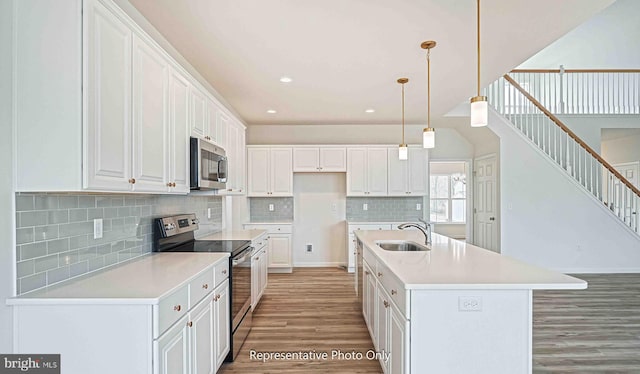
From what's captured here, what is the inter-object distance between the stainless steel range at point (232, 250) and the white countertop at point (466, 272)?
117 cm

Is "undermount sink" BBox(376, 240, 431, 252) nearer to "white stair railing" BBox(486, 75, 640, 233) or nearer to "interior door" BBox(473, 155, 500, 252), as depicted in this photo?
"interior door" BBox(473, 155, 500, 252)

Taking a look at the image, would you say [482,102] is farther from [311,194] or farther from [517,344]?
[311,194]

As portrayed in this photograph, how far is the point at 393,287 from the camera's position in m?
2.10

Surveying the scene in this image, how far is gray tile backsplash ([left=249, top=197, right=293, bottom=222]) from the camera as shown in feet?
19.9

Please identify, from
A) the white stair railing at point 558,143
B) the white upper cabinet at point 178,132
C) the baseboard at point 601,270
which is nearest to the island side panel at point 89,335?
the white upper cabinet at point 178,132

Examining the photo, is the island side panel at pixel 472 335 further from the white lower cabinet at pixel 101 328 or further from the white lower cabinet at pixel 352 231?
the white lower cabinet at pixel 352 231

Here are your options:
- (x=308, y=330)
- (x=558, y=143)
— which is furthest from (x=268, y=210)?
(x=558, y=143)

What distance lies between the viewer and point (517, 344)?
5.92 ft

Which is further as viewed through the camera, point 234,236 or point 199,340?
point 234,236

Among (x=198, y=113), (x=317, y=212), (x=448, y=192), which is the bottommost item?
(x=317, y=212)

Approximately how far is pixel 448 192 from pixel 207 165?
7.55 metres

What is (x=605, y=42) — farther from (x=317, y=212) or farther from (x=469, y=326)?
(x=469, y=326)

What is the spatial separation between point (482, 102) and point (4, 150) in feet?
8.33

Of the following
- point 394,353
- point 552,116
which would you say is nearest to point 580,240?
point 552,116
